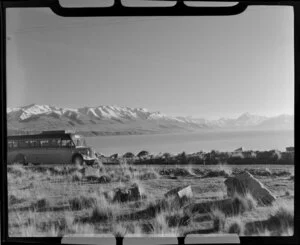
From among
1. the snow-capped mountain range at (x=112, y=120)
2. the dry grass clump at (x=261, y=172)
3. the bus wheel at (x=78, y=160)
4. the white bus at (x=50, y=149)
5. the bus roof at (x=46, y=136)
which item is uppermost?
the snow-capped mountain range at (x=112, y=120)

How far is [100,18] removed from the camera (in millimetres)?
1590

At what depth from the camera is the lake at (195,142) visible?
5.18ft

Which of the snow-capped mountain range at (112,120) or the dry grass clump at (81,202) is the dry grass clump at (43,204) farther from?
the snow-capped mountain range at (112,120)

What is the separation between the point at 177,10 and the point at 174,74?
25cm

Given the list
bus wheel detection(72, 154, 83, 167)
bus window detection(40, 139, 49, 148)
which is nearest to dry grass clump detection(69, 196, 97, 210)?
bus wheel detection(72, 154, 83, 167)

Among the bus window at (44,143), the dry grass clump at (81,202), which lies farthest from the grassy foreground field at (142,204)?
the bus window at (44,143)

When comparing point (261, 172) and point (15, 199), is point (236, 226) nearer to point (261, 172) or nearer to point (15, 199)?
point (261, 172)

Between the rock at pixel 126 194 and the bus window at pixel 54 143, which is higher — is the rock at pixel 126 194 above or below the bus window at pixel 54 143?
below

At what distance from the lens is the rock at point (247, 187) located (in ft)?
5.19

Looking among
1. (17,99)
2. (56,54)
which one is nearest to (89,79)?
(56,54)

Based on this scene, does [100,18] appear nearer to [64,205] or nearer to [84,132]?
[84,132]

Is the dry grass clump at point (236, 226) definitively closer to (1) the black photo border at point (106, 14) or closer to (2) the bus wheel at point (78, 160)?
(1) the black photo border at point (106, 14)

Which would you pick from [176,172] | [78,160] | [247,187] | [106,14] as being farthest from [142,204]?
[106,14]

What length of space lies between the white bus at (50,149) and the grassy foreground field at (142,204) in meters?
0.04
